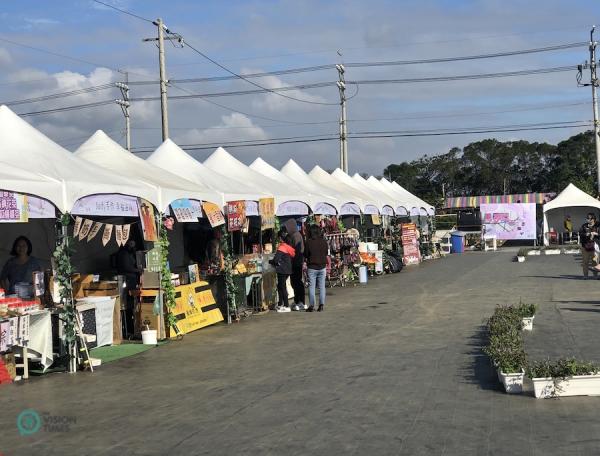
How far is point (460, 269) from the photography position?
1069 inches

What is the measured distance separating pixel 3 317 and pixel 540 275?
686 inches

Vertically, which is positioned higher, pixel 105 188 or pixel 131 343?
pixel 105 188

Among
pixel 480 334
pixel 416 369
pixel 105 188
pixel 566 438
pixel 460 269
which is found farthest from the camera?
pixel 460 269

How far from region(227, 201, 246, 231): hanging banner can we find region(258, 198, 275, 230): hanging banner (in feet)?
5.38

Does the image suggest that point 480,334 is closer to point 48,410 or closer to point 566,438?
point 566,438

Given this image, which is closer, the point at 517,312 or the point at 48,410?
the point at 48,410

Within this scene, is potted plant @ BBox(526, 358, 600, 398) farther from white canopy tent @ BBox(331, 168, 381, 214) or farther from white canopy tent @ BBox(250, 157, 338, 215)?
white canopy tent @ BBox(331, 168, 381, 214)

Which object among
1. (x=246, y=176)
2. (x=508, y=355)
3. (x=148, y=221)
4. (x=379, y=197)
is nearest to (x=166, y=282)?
(x=148, y=221)

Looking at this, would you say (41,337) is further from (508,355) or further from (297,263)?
(297,263)

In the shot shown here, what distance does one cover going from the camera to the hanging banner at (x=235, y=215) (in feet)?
49.0

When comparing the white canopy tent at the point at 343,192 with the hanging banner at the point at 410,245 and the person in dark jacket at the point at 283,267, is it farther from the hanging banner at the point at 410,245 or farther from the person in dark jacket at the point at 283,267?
the person in dark jacket at the point at 283,267

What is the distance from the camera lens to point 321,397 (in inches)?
304

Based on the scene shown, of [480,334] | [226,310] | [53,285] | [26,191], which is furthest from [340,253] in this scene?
[26,191]

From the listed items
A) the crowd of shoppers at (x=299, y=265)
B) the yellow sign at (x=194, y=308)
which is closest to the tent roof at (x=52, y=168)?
the yellow sign at (x=194, y=308)
